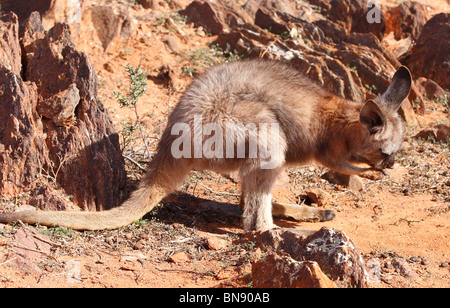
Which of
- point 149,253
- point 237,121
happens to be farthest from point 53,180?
point 237,121

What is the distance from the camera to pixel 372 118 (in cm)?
468

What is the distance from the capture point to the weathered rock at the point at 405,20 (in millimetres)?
12596

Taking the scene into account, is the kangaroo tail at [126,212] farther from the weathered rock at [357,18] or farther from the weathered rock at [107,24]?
the weathered rock at [357,18]

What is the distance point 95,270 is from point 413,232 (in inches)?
121

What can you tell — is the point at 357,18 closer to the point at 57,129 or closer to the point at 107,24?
the point at 107,24

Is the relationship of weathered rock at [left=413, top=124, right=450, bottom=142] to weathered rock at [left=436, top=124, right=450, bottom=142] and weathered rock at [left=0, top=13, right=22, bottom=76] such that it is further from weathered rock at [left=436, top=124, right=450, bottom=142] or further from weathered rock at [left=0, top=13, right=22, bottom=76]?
weathered rock at [left=0, top=13, right=22, bottom=76]

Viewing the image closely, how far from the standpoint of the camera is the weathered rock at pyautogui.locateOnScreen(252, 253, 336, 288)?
294 cm

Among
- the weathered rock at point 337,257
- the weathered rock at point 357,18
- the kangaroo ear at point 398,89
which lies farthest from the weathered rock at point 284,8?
the weathered rock at point 337,257

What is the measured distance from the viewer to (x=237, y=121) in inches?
174

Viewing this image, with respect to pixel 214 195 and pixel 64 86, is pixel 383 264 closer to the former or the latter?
pixel 214 195

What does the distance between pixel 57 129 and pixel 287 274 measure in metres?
2.79

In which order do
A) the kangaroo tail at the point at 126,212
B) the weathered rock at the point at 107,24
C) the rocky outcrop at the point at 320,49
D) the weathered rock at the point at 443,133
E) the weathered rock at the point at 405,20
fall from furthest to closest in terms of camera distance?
the weathered rock at the point at 405,20 → the weathered rock at the point at 107,24 → the rocky outcrop at the point at 320,49 → the weathered rock at the point at 443,133 → the kangaroo tail at the point at 126,212

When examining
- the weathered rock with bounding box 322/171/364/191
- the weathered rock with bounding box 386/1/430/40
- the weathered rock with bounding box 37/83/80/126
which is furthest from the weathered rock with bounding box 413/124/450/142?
the weathered rock with bounding box 386/1/430/40

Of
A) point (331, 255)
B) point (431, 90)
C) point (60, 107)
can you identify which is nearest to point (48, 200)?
point (60, 107)
